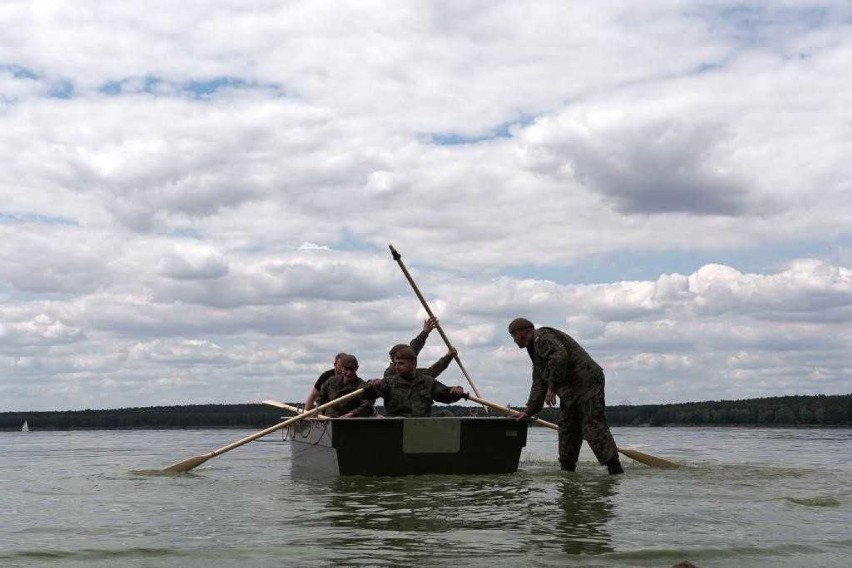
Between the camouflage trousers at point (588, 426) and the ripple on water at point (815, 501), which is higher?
the camouflage trousers at point (588, 426)

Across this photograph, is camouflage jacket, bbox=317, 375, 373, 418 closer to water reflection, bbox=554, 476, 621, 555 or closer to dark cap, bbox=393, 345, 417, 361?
dark cap, bbox=393, 345, 417, 361

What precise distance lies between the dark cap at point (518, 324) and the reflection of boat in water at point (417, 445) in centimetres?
108

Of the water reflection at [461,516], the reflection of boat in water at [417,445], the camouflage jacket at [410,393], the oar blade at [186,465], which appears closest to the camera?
the water reflection at [461,516]

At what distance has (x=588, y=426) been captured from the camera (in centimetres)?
1167

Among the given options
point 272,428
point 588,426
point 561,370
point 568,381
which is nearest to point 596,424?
point 588,426

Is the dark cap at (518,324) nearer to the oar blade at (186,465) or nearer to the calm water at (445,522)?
the calm water at (445,522)

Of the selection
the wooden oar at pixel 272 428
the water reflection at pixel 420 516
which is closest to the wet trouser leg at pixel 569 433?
the water reflection at pixel 420 516

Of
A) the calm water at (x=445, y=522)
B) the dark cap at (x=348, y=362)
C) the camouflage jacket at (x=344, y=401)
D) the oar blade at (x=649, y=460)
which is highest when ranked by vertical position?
the dark cap at (x=348, y=362)

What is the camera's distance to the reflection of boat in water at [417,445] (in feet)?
38.5

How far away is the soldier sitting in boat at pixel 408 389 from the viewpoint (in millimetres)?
12492

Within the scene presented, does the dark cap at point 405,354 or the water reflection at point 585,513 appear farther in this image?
the dark cap at point 405,354

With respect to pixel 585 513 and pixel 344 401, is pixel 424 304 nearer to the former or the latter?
pixel 344 401

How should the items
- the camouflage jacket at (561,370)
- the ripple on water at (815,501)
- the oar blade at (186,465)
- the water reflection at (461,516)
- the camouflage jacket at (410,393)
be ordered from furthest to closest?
the oar blade at (186,465)
the camouflage jacket at (410,393)
the camouflage jacket at (561,370)
the ripple on water at (815,501)
the water reflection at (461,516)

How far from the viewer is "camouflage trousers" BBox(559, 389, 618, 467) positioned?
11664 mm
